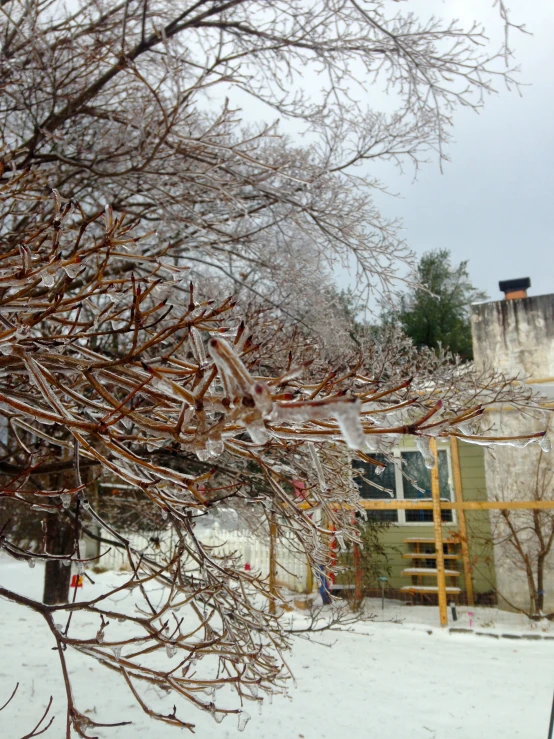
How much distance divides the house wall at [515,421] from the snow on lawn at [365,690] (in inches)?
34.2

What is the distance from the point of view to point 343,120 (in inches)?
211

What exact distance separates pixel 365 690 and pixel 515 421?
15.4 feet

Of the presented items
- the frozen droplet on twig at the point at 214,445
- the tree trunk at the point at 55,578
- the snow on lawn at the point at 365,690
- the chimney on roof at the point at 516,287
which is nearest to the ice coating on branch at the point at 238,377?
the frozen droplet on twig at the point at 214,445

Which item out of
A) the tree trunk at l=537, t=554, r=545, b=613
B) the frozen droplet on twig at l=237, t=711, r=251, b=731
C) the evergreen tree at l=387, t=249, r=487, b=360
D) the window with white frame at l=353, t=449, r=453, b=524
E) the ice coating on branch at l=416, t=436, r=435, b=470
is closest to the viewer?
the ice coating on branch at l=416, t=436, r=435, b=470

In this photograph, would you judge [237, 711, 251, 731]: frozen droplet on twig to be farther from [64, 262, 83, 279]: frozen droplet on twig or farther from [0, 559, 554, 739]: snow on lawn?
[64, 262, 83, 279]: frozen droplet on twig

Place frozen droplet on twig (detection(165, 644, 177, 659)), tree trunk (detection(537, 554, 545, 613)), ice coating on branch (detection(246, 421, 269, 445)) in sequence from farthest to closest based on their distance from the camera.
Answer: tree trunk (detection(537, 554, 545, 613)) < frozen droplet on twig (detection(165, 644, 177, 659)) < ice coating on branch (detection(246, 421, 269, 445))

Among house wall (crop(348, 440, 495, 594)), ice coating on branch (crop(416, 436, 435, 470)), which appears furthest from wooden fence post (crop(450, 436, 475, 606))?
ice coating on branch (crop(416, 436, 435, 470))

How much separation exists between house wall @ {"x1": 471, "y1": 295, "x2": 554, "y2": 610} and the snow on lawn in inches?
34.2

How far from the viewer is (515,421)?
846 centimetres

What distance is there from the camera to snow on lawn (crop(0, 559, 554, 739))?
4379mm

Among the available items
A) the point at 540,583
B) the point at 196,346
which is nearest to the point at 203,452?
the point at 196,346

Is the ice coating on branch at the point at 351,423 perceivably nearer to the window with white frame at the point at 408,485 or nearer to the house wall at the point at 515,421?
the house wall at the point at 515,421

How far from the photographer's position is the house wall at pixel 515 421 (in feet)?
26.9

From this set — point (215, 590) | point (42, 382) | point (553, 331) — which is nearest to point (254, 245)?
point (215, 590)
